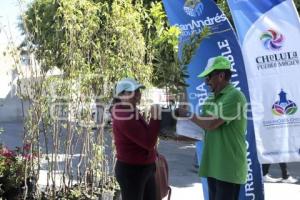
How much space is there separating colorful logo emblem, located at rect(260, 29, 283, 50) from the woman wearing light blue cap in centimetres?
163

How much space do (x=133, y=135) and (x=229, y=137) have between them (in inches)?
30.2

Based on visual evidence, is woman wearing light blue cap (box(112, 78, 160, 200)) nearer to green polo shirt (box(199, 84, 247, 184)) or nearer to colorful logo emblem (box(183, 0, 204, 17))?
green polo shirt (box(199, 84, 247, 184))

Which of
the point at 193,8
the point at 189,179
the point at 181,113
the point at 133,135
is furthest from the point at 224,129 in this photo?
the point at 189,179

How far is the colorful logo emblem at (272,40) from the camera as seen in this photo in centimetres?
484

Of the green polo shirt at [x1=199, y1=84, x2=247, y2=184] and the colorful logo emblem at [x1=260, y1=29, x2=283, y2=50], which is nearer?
the green polo shirt at [x1=199, y1=84, x2=247, y2=184]

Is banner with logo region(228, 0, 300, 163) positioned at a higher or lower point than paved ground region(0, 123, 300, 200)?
higher

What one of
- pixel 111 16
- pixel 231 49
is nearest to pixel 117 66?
pixel 111 16

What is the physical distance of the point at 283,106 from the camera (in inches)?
194

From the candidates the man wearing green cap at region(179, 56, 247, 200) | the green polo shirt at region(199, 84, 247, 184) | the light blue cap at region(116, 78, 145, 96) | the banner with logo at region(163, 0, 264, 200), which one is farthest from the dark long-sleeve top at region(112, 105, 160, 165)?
the banner with logo at region(163, 0, 264, 200)

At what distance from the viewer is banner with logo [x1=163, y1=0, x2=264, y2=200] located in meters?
4.98

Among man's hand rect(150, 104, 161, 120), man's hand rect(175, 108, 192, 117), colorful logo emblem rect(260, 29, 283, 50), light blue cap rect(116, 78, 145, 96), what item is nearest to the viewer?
man's hand rect(175, 108, 192, 117)

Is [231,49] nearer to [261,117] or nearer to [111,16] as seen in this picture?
[261,117]

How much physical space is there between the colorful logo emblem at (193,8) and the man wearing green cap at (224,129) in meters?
1.45

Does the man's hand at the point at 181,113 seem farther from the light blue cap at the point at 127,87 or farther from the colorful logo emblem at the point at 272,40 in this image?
the colorful logo emblem at the point at 272,40
